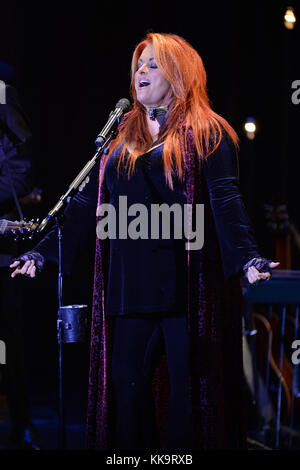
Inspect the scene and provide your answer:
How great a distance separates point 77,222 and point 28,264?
26cm

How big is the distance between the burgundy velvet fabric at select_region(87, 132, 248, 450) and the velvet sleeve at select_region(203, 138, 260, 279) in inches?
1.6

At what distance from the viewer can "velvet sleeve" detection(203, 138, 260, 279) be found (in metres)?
1.94

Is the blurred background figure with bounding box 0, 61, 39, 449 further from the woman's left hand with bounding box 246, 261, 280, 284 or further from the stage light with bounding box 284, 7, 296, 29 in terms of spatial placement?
the stage light with bounding box 284, 7, 296, 29

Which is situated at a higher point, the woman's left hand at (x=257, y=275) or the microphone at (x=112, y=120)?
the microphone at (x=112, y=120)

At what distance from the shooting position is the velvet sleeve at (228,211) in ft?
6.36

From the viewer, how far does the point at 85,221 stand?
2246mm

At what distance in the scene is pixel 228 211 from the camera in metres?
1.98

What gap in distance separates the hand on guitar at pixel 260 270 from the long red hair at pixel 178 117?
39 cm

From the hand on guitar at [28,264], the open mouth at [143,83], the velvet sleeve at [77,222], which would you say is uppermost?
the open mouth at [143,83]

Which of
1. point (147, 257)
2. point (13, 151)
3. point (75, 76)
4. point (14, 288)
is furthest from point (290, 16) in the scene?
point (147, 257)

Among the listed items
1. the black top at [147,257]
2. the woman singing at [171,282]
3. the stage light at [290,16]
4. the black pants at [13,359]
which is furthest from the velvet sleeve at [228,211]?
the stage light at [290,16]

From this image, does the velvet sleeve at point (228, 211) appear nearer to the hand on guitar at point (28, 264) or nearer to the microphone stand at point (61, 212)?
the microphone stand at point (61, 212)
